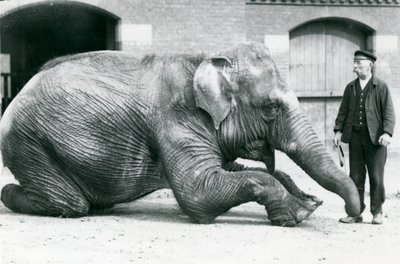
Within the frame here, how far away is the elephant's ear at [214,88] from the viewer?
27.2 feet

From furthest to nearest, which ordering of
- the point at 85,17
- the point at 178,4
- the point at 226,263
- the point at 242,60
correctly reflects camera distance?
the point at 85,17
the point at 178,4
the point at 242,60
the point at 226,263

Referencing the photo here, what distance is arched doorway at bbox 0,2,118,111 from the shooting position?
15.9 metres

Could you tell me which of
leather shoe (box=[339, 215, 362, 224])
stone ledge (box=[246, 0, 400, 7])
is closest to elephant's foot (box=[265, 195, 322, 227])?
leather shoe (box=[339, 215, 362, 224])

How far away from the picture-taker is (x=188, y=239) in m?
7.51

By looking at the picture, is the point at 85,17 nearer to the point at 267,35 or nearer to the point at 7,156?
the point at 267,35

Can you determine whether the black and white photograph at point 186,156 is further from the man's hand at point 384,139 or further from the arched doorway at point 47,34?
the arched doorway at point 47,34

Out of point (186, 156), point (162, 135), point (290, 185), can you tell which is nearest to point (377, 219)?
point (290, 185)

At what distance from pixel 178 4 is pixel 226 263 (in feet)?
31.8

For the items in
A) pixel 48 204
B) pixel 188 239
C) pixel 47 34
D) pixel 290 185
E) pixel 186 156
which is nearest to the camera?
pixel 188 239

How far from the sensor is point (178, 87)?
8.53 m

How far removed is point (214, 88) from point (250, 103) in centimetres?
41

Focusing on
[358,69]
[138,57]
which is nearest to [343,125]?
[358,69]

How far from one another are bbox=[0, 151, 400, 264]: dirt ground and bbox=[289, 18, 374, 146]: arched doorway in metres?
8.07

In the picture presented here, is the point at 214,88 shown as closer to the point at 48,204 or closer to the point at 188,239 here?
the point at 188,239
